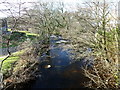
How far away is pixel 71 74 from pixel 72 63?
4.57 feet

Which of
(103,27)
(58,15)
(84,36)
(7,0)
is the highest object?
(58,15)

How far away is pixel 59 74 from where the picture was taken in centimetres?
695

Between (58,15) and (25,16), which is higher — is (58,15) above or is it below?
above

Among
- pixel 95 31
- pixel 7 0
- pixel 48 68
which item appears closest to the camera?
pixel 7 0

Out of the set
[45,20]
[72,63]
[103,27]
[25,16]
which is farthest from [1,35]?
[45,20]

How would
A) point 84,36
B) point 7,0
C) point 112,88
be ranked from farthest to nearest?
point 84,36
point 112,88
point 7,0

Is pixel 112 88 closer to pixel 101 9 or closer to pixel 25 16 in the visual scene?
pixel 101 9

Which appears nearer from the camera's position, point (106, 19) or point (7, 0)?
point (7, 0)

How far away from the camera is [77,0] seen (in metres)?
6.71

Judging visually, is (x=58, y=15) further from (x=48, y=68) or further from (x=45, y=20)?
(x=48, y=68)

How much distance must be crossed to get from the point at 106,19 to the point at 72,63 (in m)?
3.90

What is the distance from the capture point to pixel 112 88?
473 cm

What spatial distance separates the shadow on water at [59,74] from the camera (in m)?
5.97

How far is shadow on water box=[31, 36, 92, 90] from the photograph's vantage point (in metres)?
5.97
